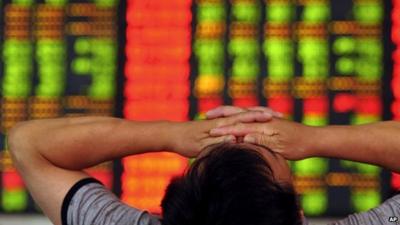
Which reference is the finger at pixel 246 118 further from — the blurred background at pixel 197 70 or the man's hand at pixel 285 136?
the blurred background at pixel 197 70

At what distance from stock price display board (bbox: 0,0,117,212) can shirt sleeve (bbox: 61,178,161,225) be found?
3.02 ft

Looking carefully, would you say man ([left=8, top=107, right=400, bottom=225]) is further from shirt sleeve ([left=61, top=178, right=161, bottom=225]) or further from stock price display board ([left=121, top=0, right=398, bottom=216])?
stock price display board ([left=121, top=0, right=398, bottom=216])

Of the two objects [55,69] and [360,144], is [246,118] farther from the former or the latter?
[55,69]

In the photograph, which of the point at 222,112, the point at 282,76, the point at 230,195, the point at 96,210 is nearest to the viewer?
the point at 230,195

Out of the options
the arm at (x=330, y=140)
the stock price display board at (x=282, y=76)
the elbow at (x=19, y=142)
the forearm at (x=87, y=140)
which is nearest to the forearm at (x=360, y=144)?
the arm at (x=330, y=140)

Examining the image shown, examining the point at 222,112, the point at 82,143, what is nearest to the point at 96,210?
the point at 82,143

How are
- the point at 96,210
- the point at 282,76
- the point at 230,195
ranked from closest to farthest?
1. the point at 230,195
2. the point at 96,210
3. the point at 282,76

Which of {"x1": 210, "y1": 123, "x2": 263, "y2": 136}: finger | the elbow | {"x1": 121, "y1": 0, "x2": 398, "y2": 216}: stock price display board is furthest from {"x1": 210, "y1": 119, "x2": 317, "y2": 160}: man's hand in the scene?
{"x1": 121, "y1": 0, "x2": 398, "y2": 216}: stock price display board

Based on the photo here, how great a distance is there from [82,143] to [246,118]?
18 cm

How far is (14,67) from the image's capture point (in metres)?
1.63

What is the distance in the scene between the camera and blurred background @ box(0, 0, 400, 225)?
5.24 feet

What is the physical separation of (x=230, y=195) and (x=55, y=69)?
3.77ft

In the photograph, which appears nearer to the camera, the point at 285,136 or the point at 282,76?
the point at 285,136

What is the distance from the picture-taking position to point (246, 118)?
30.7 inches
